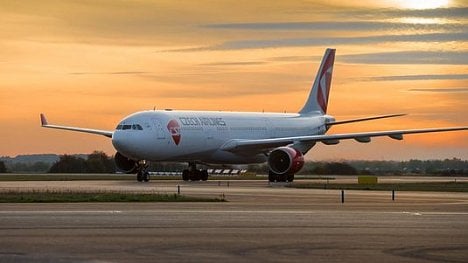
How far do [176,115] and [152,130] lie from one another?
307 cm

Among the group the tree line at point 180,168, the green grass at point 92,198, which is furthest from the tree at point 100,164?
the green grass at point 92,198

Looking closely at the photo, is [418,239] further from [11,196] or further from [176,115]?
[176,115]

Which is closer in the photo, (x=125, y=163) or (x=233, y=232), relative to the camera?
(x=233, y=232)

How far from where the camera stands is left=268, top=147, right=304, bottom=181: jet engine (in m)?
64.8

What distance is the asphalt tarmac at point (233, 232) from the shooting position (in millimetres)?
18656

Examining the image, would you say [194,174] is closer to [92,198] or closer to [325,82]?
[325,82]

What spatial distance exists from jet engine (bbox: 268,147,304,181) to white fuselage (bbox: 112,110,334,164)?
5.19 meters

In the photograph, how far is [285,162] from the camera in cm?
6538

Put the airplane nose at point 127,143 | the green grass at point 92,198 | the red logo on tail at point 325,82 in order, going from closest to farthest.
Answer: the green grass at point 92,198, the airplane nose at point 127,143, the red logo on tail at point 325,82

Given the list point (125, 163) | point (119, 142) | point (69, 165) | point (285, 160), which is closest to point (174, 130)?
point (119, 142)

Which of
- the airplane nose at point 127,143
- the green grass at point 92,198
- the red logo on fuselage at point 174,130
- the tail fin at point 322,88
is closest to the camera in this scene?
the green grass at point 92,198

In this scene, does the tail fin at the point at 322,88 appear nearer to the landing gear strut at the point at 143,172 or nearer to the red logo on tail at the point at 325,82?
the red logo on tail at the point at 325,82

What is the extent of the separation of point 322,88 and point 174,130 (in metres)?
20.1

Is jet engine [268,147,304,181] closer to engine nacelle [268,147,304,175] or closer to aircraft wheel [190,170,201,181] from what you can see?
engine nacelle [268,147,304,175]
